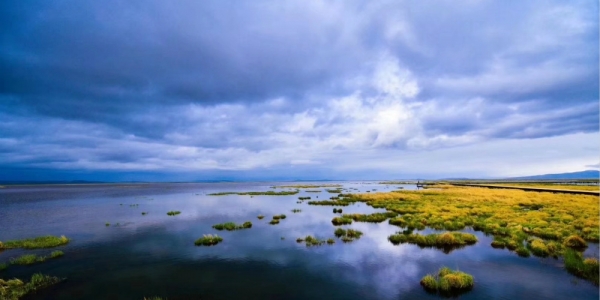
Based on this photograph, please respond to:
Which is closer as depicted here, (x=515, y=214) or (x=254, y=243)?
(x=254, y=243)

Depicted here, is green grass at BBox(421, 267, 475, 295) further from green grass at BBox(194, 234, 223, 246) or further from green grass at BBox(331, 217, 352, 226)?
green grass at BBox(331, 217, 352, 226)

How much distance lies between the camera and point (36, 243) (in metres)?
28.8

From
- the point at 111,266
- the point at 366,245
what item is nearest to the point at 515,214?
the point at 366,245

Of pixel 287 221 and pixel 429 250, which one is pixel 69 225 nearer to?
pixel 287 221

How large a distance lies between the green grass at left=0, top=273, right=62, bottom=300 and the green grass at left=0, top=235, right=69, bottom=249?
1155cm

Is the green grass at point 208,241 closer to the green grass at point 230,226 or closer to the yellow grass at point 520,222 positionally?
the green grass at point 230,226

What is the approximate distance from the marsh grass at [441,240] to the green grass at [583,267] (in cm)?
764

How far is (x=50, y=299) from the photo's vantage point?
16.4 m

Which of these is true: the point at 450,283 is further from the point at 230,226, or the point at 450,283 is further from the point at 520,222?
the point at 230,226

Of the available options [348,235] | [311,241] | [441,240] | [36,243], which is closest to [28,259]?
[36,243]

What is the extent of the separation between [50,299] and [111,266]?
20.2 ft

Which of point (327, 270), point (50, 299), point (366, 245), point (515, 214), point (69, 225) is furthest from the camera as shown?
point (69, 225)

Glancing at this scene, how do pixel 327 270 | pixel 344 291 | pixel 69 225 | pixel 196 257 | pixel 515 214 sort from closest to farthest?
pixel 344 291 < pixel 327 270 < pixel 196 257 < pixel 515 214 < pixel 69 225

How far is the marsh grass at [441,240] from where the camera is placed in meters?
27.0
